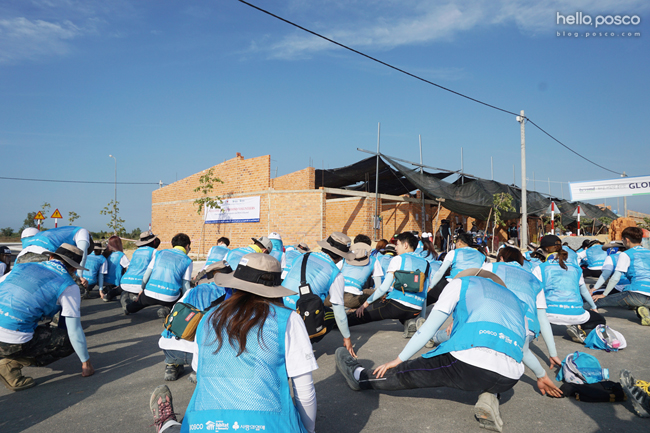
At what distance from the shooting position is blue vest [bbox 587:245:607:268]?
979cm

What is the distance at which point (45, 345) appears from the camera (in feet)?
13.5

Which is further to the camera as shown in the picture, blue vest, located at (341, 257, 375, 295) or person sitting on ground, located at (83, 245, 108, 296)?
person sitting on ground, located at (83, 245, 108, 296)

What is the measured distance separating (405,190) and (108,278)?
15619mm

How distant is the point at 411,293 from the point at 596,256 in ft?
21.5

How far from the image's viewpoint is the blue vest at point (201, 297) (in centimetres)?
400

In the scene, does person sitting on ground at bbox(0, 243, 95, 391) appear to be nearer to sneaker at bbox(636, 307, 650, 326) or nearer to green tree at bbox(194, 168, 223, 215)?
sneaker at bbox(636, 307, 650, 326)

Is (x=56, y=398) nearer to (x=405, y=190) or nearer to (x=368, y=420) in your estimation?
(x=368, y=420)

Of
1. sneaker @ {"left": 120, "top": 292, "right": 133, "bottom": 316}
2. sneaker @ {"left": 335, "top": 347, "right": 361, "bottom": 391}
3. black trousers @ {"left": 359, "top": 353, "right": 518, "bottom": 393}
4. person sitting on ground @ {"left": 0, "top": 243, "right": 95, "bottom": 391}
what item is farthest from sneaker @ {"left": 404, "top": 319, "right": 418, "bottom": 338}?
sneaker @ {"left": 120, "top": 292, "right": 133, "bottom": 316}

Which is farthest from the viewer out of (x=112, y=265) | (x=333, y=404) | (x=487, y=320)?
(x=112, y=265)

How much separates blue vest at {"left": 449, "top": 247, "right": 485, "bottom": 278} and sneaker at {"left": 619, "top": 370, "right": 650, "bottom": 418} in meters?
2.89

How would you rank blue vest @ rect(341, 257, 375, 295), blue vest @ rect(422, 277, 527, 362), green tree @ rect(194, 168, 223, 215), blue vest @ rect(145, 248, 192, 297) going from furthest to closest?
green tree @ rect(194, 168, 223, 215) < blue vest @ rect(341, 257, 375, 295) < blue vest @ rect(145, 248, 192, 297) < blue vest @ rect(422, 277, 527, 362)

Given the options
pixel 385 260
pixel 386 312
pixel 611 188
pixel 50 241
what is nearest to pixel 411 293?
pixel 386 312

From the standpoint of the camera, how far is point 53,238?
21.1 feet

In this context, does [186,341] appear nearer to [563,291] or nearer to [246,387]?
[246,387]
